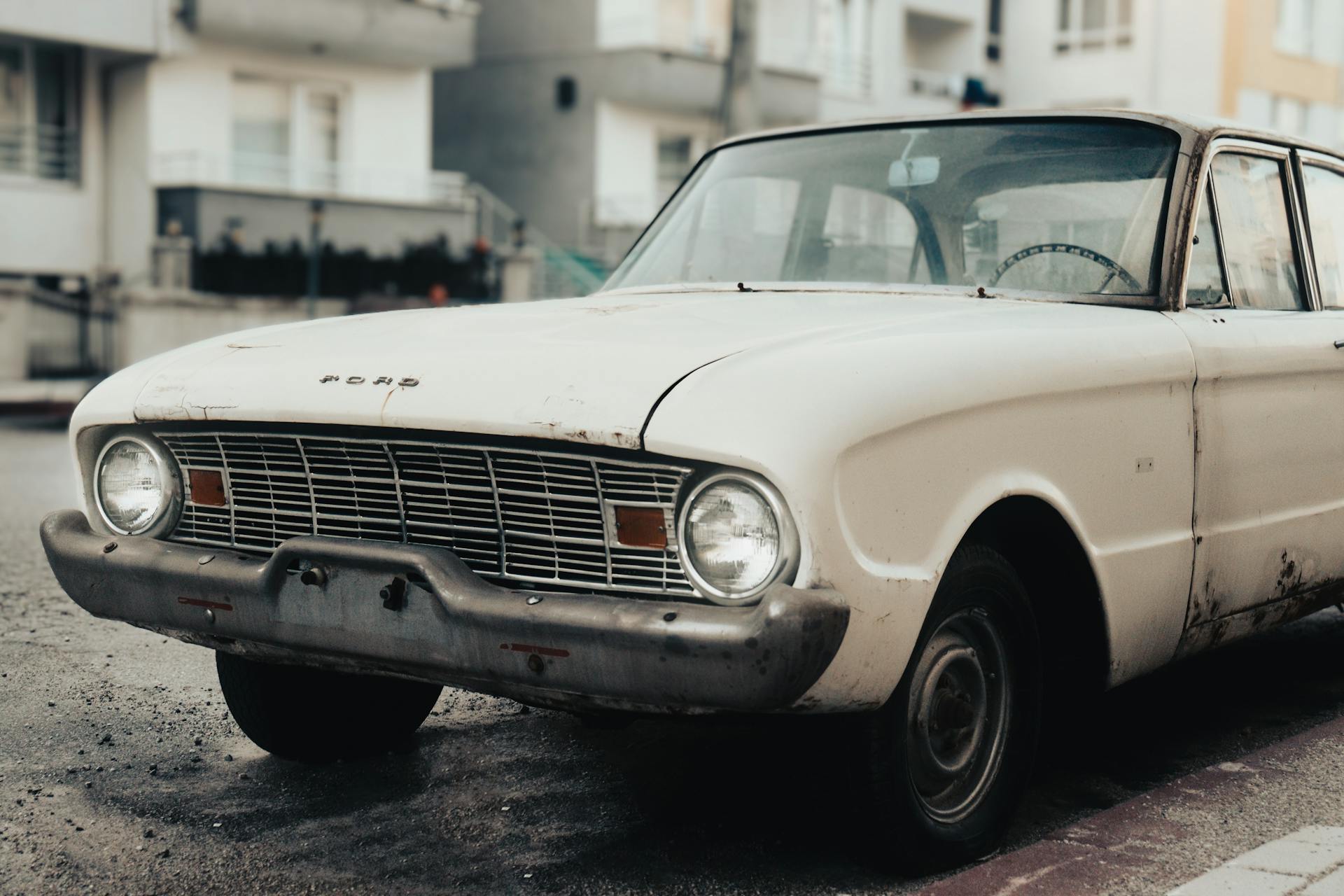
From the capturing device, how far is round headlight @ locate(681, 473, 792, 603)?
10.3ft

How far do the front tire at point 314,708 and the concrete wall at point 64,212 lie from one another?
22802mm

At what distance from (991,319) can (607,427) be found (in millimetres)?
1108

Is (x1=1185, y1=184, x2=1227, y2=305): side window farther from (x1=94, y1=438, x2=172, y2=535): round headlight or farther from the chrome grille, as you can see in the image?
(x1=94, y1=438, x2=172, y2=535): round headlight

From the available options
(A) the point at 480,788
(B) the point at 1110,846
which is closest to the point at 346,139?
(A) the point at 480,788

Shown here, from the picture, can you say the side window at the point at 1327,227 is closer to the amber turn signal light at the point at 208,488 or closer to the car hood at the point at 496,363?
the car hood at the point at 496,363

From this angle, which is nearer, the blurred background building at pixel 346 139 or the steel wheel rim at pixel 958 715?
the steel wheel rim at pixel 958 715

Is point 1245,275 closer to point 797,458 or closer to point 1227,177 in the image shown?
point 1227,177

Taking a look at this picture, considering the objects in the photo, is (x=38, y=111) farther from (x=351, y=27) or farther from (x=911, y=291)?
(x=911, y=291)

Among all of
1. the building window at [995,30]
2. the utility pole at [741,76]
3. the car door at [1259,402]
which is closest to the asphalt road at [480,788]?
the car door at [1259,402]

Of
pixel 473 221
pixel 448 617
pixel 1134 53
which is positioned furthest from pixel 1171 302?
pixel 1134 53

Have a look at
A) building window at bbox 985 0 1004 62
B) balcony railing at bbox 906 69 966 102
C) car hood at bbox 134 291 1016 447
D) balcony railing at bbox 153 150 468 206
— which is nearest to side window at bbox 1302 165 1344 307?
car hood at bbox 134 291 1016 447

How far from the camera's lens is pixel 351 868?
3.68 metres

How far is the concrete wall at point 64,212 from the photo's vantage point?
83.4ft

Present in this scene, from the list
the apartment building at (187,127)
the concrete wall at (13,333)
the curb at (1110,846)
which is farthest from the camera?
the apartment building at (187,127)
